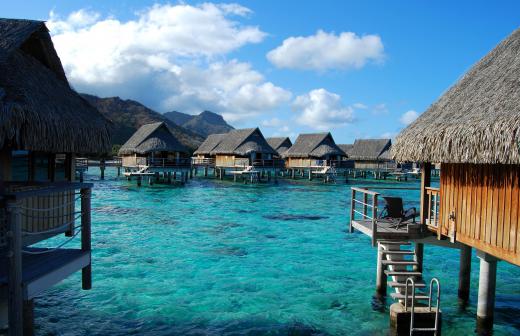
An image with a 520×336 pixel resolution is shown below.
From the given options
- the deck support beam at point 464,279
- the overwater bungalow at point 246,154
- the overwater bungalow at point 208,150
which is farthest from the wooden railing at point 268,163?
the deck support beam at point 464,279

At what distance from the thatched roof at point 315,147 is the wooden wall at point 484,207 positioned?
44.6m

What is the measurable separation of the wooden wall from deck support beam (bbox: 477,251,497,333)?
0.63 metres

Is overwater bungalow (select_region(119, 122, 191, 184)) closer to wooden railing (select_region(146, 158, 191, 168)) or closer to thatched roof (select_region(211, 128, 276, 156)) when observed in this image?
wooden railing (select_region(146, 158, 191, 168))

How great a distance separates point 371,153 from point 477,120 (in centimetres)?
5571

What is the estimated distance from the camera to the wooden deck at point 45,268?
5.58 metres

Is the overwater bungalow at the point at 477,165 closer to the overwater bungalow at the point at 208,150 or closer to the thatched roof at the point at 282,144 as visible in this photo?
the overwater bungalow at the point at 208,150

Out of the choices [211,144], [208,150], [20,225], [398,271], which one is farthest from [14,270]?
[211,144]

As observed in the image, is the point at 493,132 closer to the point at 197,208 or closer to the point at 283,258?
the point at 283,258

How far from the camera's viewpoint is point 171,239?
17.9 metres

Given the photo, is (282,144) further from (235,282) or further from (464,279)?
(464,279)

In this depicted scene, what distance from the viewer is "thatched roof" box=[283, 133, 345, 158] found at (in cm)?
5381

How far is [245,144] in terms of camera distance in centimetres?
4909

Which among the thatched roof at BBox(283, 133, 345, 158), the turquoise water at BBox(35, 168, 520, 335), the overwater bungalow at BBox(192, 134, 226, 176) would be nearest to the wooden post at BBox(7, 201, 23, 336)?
the turquoise water at BBox(35, 168, 520, 335)

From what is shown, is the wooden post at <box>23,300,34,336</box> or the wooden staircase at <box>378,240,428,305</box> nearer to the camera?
the wooden post at <box>23,300,34,336</box>
